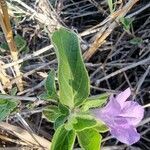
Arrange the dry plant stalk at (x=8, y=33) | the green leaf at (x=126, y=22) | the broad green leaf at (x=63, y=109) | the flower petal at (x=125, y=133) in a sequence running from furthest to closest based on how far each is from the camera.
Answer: the green leaf at (x=126, y=22) → the dry plant stalk at (x=8, y=33) → the broad green leaf at (x=63, y=109) → the flower petal at (x=125, y=133)

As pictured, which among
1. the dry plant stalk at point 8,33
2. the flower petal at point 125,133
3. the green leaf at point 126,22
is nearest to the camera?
the flower petal at point 125,133

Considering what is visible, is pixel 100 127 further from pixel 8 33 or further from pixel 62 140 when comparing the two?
pixel 8 33

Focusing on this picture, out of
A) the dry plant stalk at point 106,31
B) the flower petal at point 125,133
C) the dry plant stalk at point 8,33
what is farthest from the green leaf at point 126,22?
the flower petal at point 125,133

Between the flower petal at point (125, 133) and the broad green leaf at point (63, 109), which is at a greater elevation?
the broad green leaf at point (63, 109)

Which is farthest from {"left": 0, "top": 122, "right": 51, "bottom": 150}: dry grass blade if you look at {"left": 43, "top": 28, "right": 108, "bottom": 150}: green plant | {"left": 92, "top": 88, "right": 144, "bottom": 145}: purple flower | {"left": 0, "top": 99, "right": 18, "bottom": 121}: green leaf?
A: {"left": 92, "top": 88, "right": 144, "bottom": 145}: purple flower

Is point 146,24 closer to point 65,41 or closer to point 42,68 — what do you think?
point 42,68

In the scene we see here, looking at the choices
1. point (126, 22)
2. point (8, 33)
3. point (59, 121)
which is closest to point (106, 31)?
point (126, 22)

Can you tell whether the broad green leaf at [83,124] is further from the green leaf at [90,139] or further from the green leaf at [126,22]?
the green leaf at [126,22]
